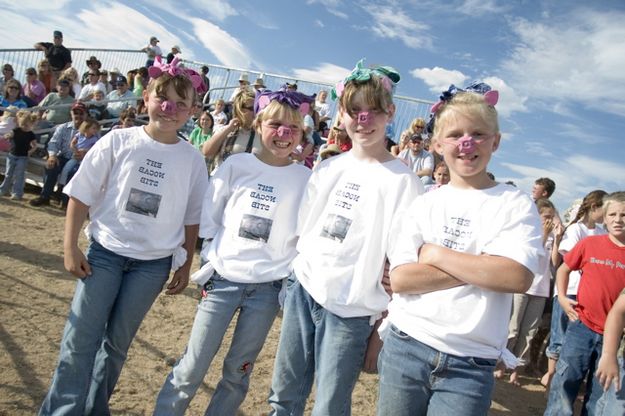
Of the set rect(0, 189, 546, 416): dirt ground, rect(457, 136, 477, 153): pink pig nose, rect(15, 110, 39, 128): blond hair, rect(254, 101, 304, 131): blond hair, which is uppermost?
rect(254, 101, 304, 131): blond hair

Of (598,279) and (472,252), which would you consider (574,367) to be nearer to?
(598,279)

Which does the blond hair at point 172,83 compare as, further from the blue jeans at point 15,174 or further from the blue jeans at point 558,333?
the blue jeans at point 15,174

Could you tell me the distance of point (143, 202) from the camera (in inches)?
100

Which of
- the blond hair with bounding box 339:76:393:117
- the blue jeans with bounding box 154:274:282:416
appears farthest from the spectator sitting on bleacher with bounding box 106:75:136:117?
the blond hair with bounding box 339:76:393:117

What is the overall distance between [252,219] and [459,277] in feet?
3.90

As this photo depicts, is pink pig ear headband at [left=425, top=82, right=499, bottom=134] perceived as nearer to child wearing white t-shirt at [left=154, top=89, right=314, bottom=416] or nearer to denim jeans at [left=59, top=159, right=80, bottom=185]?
child wearing white t-shirt at [left=154, top=89, right=314, bottom=416]

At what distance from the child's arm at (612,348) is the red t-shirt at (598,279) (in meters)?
0.37

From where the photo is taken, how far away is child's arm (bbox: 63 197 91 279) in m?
2.43

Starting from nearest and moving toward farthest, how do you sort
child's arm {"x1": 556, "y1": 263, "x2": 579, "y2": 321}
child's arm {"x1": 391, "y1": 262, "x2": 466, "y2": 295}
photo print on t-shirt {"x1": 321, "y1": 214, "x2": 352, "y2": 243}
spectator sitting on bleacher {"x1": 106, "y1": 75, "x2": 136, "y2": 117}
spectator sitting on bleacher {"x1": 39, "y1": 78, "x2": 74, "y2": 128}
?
1. child's arm {"x1": 391, "y1": 262, "x2": 466, "y2": 295}
2. photo print on t-shirt {"x1": 321, "y1": 214, "x2": 352, "y2": 243}
3. child's arm {"x1": 556, "y1": 263, "x2": 579, "y2": 321}
4. spectator sitting on bleacher {"x1": 39, "y1": 78, "x2": 74, "y2": 128}
5. spectator sitting on bleacher {"x1": 106, "y1": 75, "x2": 136, "y2": 117}

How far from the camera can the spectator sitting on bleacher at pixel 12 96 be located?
1040cm

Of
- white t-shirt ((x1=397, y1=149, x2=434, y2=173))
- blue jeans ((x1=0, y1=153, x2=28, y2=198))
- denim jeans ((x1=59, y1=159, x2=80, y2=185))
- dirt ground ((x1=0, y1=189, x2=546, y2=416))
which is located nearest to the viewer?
dirt ground ((x1=0, y1=189, x2=546, y2=416))

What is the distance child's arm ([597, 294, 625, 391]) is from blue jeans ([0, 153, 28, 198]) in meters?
9.58

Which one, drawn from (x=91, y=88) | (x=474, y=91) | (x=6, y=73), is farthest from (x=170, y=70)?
(x=6, y=73)

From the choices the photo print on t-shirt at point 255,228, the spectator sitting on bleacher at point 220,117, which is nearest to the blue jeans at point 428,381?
the photo print on t-shirt at point 255,228
